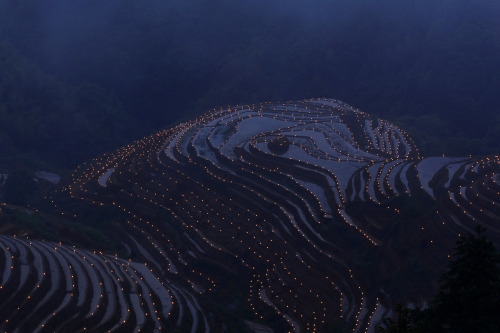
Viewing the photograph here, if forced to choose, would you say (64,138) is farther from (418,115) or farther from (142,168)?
(418,115)

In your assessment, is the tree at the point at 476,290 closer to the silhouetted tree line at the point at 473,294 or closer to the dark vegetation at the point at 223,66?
the silhouetted tree line at the point at 473,294

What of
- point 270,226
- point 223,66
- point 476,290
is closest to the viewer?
point 476,290

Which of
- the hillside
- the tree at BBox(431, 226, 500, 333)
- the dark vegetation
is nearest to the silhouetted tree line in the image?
the tree at BBox(431, 226, 500, 333)

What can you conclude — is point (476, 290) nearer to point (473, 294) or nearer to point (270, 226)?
point (473, 294)

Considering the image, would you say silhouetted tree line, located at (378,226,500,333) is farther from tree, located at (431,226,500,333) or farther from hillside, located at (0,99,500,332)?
hillside, located at (0,99,500,332)

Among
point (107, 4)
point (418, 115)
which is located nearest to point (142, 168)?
point (418, 115)

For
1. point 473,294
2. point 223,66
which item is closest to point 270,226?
point 473,294

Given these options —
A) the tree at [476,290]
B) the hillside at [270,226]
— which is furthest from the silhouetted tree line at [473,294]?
the hillside at [270,226]
